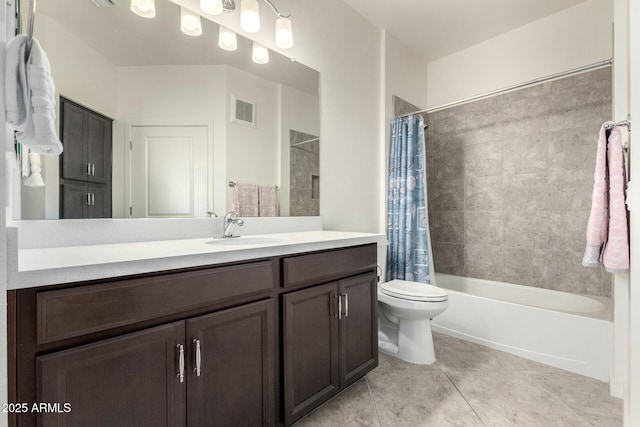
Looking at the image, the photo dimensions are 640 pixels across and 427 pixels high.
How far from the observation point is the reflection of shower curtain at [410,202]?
2508mm

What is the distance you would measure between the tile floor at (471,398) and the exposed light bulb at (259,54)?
2021 mm

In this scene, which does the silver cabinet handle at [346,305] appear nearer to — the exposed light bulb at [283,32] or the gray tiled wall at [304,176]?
the gray tiled wall at [304,176]

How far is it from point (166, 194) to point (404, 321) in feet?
5.66

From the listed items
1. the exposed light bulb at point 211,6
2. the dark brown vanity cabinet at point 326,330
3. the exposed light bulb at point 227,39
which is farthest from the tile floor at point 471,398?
the exposed light bulb at point 211,6

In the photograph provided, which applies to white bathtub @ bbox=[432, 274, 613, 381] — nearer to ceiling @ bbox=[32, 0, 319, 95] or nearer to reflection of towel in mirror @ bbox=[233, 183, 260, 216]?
reflection of towel in mirror @ bbox=[233, 183, 260, 216]

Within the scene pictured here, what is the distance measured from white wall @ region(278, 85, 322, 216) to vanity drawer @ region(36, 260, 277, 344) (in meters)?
0.88

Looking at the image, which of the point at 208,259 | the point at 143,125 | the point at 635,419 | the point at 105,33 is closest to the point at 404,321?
the point at 635,419

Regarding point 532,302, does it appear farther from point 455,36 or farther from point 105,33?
point 105,33

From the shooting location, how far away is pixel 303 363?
1.32 m

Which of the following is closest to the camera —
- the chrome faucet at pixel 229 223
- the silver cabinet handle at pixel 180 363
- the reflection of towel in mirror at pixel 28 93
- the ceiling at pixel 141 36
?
the reflection of towel in mirror at pixel 28 93

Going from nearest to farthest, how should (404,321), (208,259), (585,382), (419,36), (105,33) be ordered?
1. (208,259)
2. (105,33)
3. (585,382)
4. (404,321)
5. (419,36)

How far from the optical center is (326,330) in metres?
1.43

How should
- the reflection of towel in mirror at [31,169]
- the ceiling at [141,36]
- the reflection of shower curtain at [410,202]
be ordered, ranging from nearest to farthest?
the reflection of towel in mirror at [31,169]
the ceiling at [141,36]
the reflection of shower curtain at [410,202]

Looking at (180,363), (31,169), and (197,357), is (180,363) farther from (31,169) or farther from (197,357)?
(31,169)
